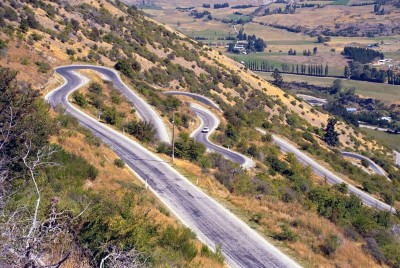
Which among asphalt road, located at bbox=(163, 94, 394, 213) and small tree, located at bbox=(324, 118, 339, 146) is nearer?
asphalt road, located at bbox=(163, 94, 394, 213)

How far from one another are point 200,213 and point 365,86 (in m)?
163

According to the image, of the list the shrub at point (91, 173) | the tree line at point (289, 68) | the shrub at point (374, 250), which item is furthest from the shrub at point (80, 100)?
the tree line at point (289, 68)

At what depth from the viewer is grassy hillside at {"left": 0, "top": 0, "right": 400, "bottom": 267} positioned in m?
17.8

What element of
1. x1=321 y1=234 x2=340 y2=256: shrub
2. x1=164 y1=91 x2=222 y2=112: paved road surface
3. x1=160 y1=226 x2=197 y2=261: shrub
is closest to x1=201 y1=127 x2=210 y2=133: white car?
x1=164 y1=91 x2=222 y2=112: paved road surface

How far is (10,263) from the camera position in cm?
694

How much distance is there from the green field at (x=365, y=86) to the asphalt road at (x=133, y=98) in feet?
396

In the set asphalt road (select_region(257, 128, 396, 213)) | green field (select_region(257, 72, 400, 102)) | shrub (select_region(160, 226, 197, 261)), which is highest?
shrub (select_region(160, 226, 197, 261))

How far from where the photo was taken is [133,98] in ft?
154

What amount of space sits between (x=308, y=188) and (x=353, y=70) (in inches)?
6459

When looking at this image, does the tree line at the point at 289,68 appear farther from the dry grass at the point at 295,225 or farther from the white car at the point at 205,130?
the dry grass at the point at 295,225

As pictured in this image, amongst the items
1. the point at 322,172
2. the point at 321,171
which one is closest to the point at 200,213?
the point at 322,172

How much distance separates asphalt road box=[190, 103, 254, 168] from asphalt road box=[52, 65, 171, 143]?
13.3ft

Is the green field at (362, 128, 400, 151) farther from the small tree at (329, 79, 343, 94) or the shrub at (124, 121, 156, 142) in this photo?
the shrub at (124, 121, 156, 142)

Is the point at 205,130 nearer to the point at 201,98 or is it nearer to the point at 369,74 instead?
the point at 201,98
